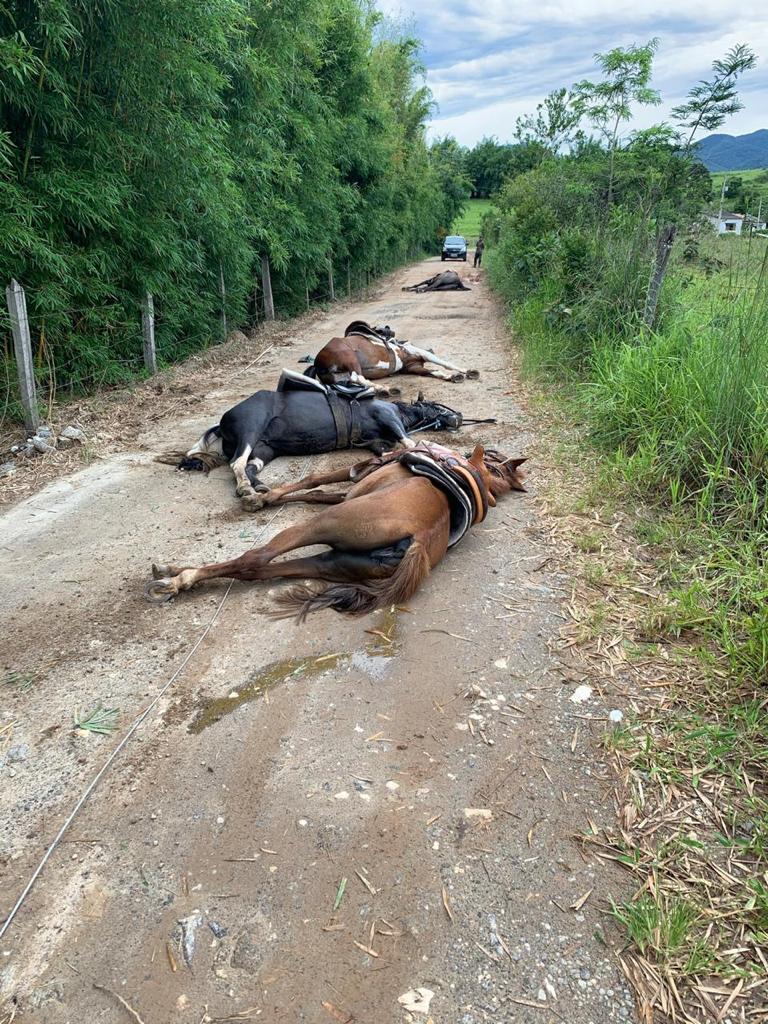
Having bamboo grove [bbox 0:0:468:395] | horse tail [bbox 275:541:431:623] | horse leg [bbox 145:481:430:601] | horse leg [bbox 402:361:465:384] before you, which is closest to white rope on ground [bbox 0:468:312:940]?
horse leg [bbox 145:481:430:601]

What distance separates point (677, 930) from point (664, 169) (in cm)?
922

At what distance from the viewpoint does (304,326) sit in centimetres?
1334

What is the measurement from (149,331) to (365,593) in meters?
5.67

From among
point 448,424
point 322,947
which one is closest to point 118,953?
point 322,947

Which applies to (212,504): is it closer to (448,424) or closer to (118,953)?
(448,424)

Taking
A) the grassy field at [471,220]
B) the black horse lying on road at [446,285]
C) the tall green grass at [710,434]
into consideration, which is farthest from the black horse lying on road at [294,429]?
the grassy field at [471,220]

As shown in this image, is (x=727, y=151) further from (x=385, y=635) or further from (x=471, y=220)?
(x=471, y=220)

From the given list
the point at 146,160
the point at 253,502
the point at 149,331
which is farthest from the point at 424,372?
the point at 253,502

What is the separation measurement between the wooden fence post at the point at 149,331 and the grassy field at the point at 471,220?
157 ft

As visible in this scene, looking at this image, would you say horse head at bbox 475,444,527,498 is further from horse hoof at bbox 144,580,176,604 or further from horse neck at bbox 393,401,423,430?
horse hoof at bbox 144,580,176,604

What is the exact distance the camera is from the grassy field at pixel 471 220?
55.5m

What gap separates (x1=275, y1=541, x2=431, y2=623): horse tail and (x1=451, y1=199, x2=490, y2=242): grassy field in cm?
5222

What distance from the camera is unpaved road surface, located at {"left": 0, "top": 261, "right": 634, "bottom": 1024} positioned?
1.58 meters

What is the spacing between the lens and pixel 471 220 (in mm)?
68562
